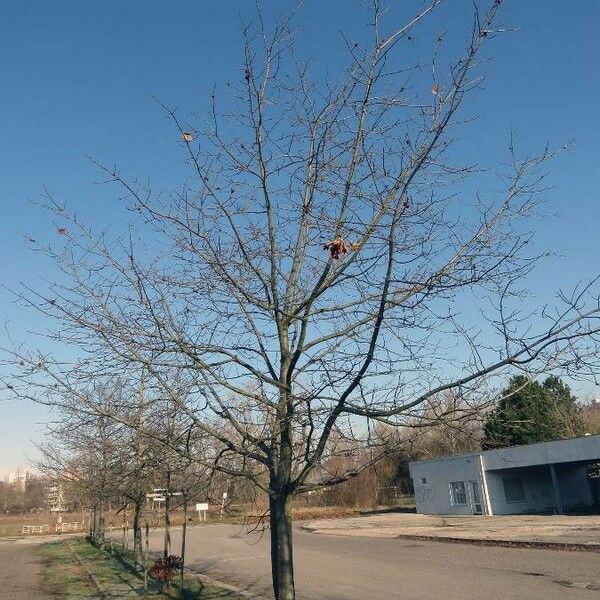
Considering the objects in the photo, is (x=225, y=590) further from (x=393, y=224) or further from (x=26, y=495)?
(x=26, y=495)

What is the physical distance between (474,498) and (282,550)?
36638 millimetres

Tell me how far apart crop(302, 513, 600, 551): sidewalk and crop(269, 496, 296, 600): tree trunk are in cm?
1707

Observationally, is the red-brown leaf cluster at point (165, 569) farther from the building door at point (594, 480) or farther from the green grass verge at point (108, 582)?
the building door at point (594, 480)

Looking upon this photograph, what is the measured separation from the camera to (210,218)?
18.4 ft

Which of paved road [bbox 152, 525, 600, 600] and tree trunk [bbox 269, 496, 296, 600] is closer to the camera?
tree trunk [bbox 269, 496, 296, 600]

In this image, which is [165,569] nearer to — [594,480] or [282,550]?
[282,550]

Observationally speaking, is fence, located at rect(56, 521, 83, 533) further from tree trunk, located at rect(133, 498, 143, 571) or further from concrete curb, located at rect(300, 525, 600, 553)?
tree trunk, located at rect(133, 498, 143, 571)

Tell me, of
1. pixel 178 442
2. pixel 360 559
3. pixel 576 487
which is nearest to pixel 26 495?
pixel 576 487

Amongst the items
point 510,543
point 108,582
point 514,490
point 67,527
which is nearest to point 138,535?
point 108,582

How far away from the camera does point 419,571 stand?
1717 cm

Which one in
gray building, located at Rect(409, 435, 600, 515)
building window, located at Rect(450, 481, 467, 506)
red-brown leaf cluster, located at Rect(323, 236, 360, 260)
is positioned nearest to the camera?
red-brown leaf cluster, located at Rect(323, 236, 360, 260)

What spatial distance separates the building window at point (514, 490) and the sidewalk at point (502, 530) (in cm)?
258

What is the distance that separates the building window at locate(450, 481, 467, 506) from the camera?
39938 mm

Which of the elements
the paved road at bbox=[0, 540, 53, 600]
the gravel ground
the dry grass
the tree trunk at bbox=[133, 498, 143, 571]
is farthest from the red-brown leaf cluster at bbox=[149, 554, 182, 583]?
the dry grass
